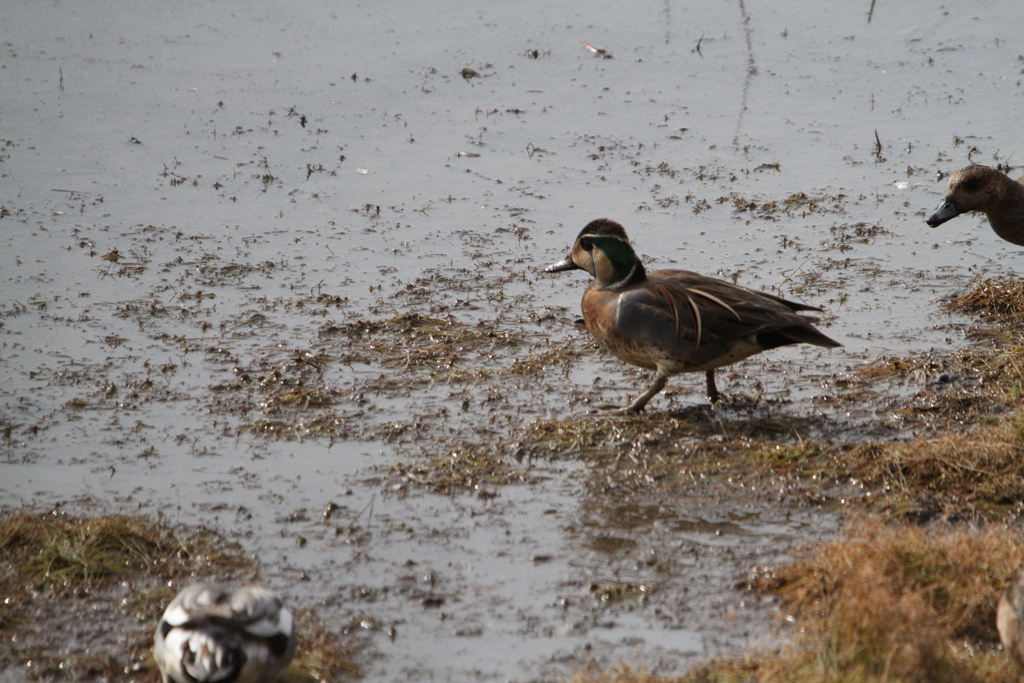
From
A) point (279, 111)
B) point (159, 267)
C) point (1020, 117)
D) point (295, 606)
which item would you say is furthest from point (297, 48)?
point (295, 606)

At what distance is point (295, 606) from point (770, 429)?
8.18 ft

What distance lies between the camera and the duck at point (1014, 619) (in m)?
3.20

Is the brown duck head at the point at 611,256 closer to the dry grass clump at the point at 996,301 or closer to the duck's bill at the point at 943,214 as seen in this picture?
→ the dry grass clump at the point at 996,301

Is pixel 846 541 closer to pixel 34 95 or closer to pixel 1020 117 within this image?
pixel 1020 117

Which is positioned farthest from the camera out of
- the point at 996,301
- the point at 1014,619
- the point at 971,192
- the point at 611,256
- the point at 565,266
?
the point at 971,192

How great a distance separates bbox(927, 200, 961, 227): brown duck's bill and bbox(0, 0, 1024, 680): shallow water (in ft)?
1.05

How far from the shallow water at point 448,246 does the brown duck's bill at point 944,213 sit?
0.32 metres

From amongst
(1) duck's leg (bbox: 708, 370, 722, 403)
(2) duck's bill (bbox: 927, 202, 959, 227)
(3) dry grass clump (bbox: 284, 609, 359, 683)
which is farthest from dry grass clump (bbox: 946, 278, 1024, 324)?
(3) dry grass clump (bbox: 284, 609, 359, 683)

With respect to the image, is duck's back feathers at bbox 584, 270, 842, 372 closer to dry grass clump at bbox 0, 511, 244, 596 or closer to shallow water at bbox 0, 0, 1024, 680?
shallow water at bbox 0, 0, 1024, 680

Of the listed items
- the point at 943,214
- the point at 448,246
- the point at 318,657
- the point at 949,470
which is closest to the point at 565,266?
the point at 448,246

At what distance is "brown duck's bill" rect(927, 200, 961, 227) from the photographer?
23.8 ft

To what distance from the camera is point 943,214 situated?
23.9ft

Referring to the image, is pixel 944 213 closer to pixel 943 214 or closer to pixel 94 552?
pixel 943 214

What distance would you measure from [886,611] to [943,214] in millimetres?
4719
